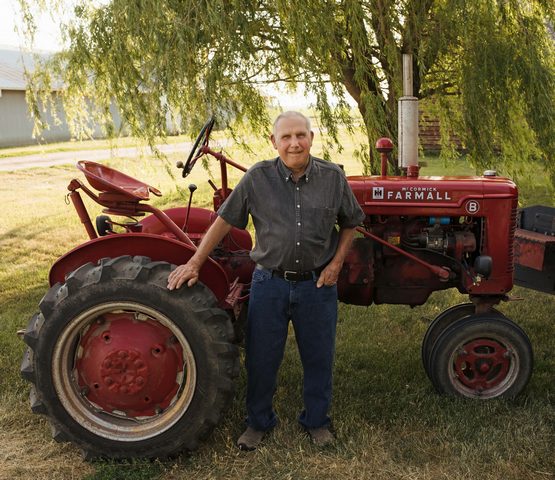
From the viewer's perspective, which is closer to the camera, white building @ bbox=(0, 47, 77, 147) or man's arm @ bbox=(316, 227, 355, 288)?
man's arm @ bbox=(316, 227, 355, 288)

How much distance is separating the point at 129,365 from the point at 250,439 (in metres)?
0.67

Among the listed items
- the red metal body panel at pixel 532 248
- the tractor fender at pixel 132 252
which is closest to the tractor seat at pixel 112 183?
the tractor fender at pixel 132 252

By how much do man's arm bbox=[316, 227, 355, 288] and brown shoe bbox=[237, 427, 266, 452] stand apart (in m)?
0.80

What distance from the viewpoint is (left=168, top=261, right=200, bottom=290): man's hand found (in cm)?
285

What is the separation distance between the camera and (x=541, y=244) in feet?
12.9

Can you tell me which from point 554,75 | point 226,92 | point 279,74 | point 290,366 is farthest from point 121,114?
point 554,75

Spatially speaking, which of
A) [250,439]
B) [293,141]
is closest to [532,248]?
[293,141]

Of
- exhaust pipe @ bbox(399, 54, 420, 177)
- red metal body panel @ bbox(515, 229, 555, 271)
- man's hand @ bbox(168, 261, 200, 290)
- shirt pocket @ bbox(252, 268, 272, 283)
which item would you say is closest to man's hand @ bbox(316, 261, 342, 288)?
shirt pocket @ bbox(252, 268, 272, 283)

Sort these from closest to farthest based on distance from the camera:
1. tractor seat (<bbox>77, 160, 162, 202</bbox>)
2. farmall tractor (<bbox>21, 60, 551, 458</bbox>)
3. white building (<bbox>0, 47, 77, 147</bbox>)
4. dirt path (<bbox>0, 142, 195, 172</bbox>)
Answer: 1. farmall tractor (<bbox>21, 60, 551, 458</bbox>)
2. tractor seat (<bbox>77, 160, 162, 202</bbox>)
3. dirt path (<bbox>0, 142, 195, 172</bbox>)
4. white building (<bbox>0, 47, 77, 147</bbox>)

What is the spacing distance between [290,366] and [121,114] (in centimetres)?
304

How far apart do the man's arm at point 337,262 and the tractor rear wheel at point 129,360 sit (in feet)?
1.54

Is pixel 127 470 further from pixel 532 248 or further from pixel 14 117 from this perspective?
pixel 14 117

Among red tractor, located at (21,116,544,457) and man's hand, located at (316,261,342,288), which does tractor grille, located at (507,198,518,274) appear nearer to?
red tractor, located at (21,116,544,457)

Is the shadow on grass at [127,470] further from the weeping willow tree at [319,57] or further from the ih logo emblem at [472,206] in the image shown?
the weeping willow tree at [319,57]
